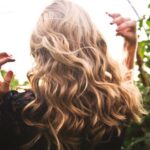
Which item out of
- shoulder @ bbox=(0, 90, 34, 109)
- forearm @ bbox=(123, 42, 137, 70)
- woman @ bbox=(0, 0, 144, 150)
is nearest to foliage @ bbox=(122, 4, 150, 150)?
forearm @ bbox=(123, 42, 137, 70)

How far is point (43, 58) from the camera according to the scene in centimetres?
250

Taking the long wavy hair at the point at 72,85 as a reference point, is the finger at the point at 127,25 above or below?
above

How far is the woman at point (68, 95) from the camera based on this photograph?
242cm

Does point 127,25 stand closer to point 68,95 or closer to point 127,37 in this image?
point 127,37

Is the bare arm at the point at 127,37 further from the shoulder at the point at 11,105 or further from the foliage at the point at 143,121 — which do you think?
the shoulder at the point at 11,105

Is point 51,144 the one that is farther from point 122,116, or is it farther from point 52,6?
point 52,6

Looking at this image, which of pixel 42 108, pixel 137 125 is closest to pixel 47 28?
pixel 42 108

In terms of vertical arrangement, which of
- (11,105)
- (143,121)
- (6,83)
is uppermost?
(6,83)

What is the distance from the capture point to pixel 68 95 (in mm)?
2475

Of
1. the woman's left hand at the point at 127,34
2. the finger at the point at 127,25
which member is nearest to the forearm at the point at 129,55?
the woman's left hand at the point at 127,34

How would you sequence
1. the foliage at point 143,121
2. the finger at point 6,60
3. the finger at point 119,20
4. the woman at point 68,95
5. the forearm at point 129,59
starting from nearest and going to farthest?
the finger at point 6,60, the woman at point 68,95, the finger at point 119,20, the forearm at point 129,59, the foliage at point 143,121

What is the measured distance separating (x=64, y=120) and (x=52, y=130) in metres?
0.07

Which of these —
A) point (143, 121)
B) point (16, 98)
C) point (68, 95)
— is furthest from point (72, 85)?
point (143, 121)

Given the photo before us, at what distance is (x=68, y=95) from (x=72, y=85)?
56 mm
